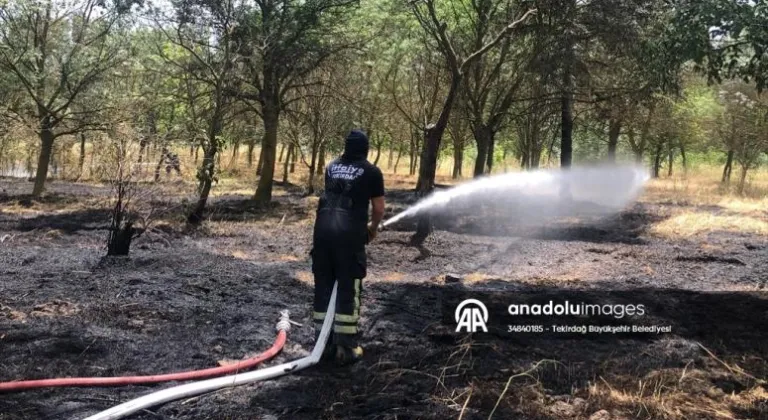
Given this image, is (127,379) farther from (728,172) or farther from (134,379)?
(728,172)

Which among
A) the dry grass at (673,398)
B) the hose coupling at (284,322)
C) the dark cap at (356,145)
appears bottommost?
the dry grass at (673,398)

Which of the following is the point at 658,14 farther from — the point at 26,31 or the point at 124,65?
the point at 26,31

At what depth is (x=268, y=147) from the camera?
18.1 meters

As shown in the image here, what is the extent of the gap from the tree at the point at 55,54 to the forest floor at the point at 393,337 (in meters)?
7.79

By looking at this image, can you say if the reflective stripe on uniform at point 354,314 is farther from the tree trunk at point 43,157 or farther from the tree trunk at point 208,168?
the tree trunk at point 43,157

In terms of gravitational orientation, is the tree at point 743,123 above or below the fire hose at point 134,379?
above

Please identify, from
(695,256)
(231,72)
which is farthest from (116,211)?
(695,256)

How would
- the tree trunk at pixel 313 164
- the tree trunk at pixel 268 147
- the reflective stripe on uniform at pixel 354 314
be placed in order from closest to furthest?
1. the reflective stripe on uniform at pixel 354 314
2. the tree trunk at pixel 268 147
3. the tree trunk at pixel 313 164

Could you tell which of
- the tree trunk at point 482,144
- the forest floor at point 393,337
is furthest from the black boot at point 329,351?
the tree trunk at point 482,144

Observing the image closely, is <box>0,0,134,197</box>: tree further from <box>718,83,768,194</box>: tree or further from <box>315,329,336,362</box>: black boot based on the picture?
<box>718,83,768,194</box>: tree

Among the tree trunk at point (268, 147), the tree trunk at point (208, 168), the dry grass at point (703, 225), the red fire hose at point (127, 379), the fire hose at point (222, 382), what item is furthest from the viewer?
the tree trunk at point (268, 147)

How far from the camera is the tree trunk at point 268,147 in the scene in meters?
17.5

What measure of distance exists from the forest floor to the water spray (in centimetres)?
401

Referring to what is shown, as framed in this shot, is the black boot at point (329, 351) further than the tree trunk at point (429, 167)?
No
